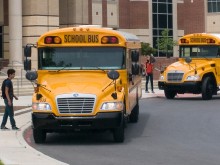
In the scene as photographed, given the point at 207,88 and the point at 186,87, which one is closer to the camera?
the point at 186,87

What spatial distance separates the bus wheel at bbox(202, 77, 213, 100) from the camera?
3084 centimetres

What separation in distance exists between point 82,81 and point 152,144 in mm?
2095

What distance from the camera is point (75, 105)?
1639cm

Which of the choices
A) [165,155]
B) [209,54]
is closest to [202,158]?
[165,155]

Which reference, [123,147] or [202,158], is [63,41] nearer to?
[123,147]

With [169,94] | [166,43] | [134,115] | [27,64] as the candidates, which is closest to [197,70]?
[169,94]

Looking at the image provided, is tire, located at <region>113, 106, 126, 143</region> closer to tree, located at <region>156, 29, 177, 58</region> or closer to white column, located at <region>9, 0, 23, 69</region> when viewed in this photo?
white column, located at <region>9, 0, 23, 69</region>

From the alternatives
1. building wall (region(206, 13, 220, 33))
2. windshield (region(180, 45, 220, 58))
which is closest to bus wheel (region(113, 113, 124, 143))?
windshield (region(180, 45, 220, 58))

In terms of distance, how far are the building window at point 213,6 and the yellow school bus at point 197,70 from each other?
33967mm

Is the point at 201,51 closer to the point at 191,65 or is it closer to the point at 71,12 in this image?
the point at 191,65

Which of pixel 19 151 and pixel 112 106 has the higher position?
pixel 112 106

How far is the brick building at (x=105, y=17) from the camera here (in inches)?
1559

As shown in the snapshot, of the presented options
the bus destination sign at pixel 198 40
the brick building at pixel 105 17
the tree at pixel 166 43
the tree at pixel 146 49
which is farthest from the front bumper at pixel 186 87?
the tree at pixel 166 43

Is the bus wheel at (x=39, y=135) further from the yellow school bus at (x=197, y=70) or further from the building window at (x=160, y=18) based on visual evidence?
the building window at (x=160, y=18)
